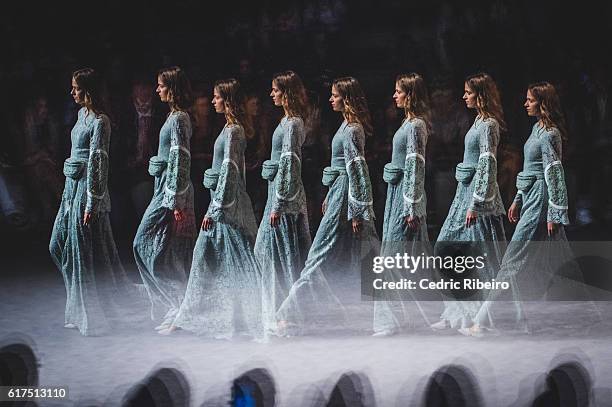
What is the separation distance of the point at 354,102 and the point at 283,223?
1074mm

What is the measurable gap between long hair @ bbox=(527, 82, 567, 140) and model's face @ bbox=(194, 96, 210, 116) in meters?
2.61

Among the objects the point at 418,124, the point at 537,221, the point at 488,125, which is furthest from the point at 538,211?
the point at 418,124

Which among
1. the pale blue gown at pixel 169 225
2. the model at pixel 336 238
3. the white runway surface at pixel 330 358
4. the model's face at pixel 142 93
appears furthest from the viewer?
the model's face at pixel 142 93

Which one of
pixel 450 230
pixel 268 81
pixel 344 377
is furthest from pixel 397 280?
pixel 268 81

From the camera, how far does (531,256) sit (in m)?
11.6

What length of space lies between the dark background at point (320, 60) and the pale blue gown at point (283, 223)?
28.2 inches

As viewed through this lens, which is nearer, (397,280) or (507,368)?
(507,368)

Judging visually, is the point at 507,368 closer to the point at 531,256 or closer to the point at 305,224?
the point at 531,256

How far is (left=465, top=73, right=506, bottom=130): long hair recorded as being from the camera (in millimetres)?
11422

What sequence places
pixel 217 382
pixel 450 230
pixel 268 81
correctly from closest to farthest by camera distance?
pixel 217 382
pixel 450 230
pixel 268 81

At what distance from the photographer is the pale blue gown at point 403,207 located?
11.4 meters

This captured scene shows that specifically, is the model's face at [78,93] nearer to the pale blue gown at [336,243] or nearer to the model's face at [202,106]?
the model's face at [202,106]

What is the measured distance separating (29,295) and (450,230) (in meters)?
3.74

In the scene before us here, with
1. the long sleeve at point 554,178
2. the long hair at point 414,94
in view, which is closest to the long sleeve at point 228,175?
the long hair at point 414,94
